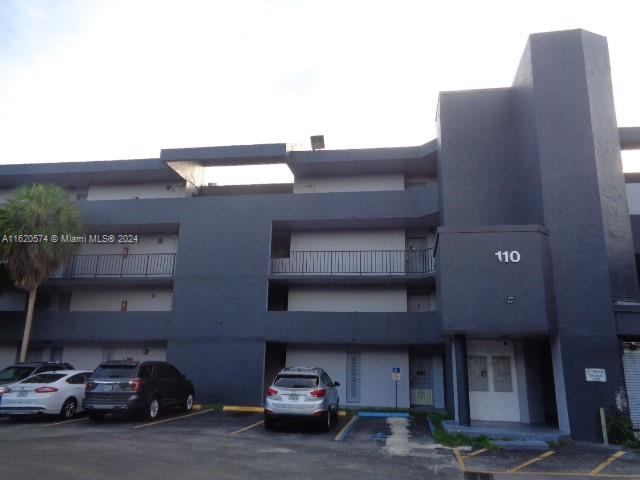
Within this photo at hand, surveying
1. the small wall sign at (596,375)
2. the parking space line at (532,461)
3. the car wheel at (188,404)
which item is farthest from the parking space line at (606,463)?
the car wheel at (188,404)

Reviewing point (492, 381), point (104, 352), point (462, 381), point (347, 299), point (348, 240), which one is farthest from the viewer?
point (104, 352)

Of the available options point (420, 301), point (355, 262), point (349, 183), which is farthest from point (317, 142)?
point (420, 301)

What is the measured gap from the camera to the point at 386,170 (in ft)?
70.3

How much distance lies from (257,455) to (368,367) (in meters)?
10.5

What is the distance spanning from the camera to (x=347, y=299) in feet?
67.3

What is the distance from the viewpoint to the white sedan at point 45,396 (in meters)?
13.5

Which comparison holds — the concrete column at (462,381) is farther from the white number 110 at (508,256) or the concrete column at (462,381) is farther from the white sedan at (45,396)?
the white sedan at (45,396)

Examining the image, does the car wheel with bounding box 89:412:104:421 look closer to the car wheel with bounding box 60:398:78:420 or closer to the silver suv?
the car wheel with bounding box 60:398:78:420

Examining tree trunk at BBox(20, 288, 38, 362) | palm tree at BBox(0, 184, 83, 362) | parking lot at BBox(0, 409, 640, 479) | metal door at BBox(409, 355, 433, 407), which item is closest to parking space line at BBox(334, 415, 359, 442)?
parking lot at BBox(0, 409, 640, 479)

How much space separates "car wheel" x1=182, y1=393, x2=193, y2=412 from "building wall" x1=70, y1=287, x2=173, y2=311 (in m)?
5.85

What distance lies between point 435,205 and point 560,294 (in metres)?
6.68

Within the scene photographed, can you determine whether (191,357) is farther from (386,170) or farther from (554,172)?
(554,172)

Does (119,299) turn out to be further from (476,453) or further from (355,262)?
(476,453)

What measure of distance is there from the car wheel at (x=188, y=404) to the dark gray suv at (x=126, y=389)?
54.1 inches
